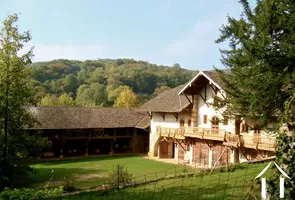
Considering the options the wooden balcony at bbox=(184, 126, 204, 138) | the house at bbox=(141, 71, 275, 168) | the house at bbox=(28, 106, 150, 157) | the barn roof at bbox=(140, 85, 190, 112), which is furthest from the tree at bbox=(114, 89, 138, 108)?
the wooden balcony at bbox=(184, 126, 204, 138)

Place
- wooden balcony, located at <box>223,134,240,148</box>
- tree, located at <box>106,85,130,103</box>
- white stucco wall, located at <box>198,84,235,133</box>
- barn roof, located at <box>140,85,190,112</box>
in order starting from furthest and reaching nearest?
tree, located at <box>106,85,130,103</box>
barn roof, located at <box>140,85,190,112</box>
white stucco wall, located at <box>198,84,235,133</box>
wooden balcony, located at <box>223,134,240,148</box>

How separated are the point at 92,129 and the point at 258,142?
17896mm

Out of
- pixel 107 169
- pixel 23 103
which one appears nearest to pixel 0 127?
pixel 23 103

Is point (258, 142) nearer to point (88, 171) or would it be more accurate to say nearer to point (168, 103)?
point (88, 171)

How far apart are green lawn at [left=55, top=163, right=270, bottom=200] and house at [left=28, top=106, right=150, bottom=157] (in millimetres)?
19901

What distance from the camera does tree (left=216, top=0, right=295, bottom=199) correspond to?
1391 cm

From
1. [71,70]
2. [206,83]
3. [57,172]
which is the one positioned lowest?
[57,172]

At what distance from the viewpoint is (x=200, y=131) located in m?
29.0

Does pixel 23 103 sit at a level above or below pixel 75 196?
above

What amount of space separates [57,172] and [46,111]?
9.57 metres

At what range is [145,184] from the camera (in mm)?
15805

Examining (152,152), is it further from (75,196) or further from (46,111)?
(75,196)

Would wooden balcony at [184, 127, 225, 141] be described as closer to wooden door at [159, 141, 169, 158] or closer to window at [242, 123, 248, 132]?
window at [242, 123, 248, 132]

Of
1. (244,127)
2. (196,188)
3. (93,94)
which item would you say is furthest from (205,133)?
(93,94)
